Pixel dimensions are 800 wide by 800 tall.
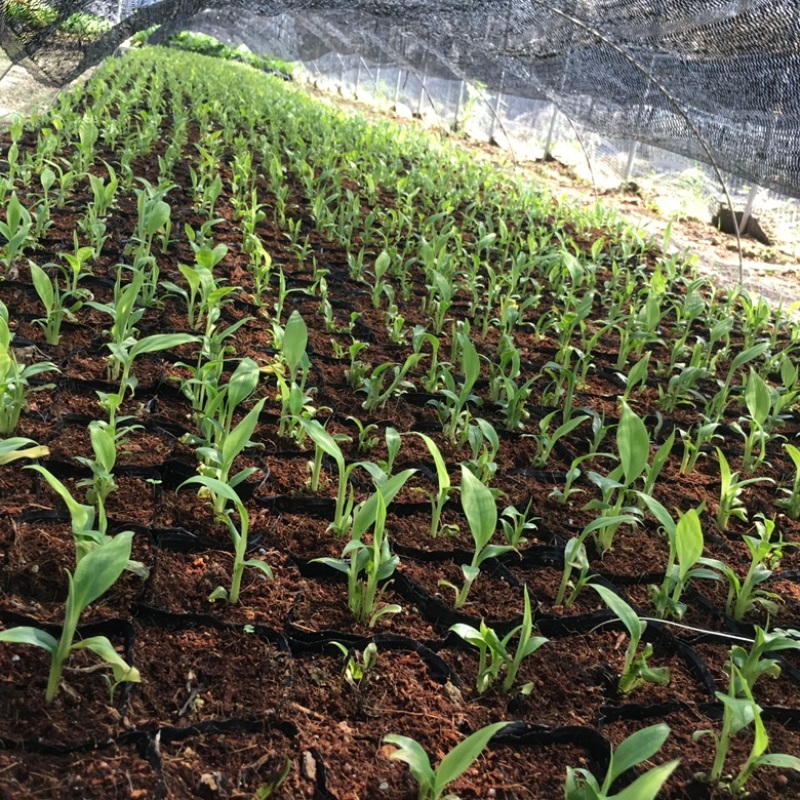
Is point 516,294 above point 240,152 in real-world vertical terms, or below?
below

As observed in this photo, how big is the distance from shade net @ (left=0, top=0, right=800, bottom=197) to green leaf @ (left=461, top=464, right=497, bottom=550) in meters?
3.30

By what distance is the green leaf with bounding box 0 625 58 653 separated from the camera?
1.13m

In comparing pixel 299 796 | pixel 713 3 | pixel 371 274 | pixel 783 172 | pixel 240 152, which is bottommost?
pixel 299 796

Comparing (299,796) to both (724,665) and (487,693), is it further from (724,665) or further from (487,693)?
(724,665)

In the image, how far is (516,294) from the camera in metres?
3.62

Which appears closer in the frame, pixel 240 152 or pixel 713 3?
pixel 713 3

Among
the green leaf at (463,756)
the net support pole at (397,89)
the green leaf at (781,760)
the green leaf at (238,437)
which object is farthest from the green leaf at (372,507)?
the net support pole at (397,89)

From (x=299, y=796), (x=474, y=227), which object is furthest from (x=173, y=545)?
(x=474, y=227)

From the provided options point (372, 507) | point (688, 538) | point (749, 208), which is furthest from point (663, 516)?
point (749, 208)

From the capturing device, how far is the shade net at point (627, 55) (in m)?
4.11

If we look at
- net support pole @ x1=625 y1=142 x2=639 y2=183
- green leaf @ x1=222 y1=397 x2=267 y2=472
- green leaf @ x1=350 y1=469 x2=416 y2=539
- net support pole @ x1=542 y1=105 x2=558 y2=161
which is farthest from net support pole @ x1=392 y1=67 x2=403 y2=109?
green leaf @ x1=350 y1=469 x2=416 y2=539

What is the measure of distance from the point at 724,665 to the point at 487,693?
0.54 metres

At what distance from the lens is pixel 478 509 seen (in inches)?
62.0

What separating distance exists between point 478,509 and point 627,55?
15.3ft
